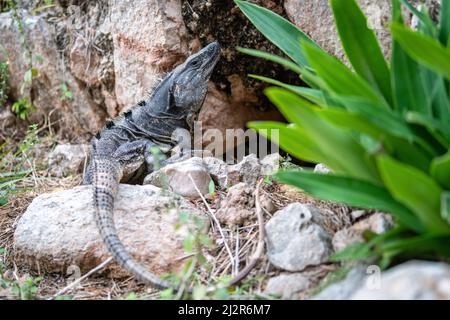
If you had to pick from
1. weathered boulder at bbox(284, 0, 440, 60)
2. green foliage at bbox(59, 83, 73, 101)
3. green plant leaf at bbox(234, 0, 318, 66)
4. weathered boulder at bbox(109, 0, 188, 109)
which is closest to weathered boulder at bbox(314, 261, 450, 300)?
green plant leaf at bbox(234, 0, 318, 66)

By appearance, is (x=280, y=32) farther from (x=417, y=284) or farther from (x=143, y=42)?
(x=143, y=42)

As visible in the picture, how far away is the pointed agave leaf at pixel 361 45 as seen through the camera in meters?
2.58

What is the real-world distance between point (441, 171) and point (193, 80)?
3.13 meters

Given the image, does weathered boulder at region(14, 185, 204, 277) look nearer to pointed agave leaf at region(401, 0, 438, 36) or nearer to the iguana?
the iguana

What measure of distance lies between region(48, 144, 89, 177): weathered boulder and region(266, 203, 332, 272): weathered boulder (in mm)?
2744

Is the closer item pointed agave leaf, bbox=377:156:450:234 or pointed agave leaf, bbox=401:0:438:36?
pointed agave leaf, bbox=377:156:450:234

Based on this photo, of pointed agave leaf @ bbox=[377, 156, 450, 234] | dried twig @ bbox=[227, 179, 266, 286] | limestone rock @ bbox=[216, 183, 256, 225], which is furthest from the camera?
limestone rock @ bbox=[216, 183, 256, 225]

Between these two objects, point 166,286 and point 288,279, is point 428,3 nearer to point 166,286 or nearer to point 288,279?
point 288,279

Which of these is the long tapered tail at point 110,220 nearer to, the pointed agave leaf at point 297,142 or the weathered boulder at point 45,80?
the pointed agave leaf at point 297,142

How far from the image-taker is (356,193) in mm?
2307

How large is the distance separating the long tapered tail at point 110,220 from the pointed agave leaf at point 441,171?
1348mm

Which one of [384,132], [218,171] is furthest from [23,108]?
[384,132]

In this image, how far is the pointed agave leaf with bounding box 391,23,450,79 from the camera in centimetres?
207
